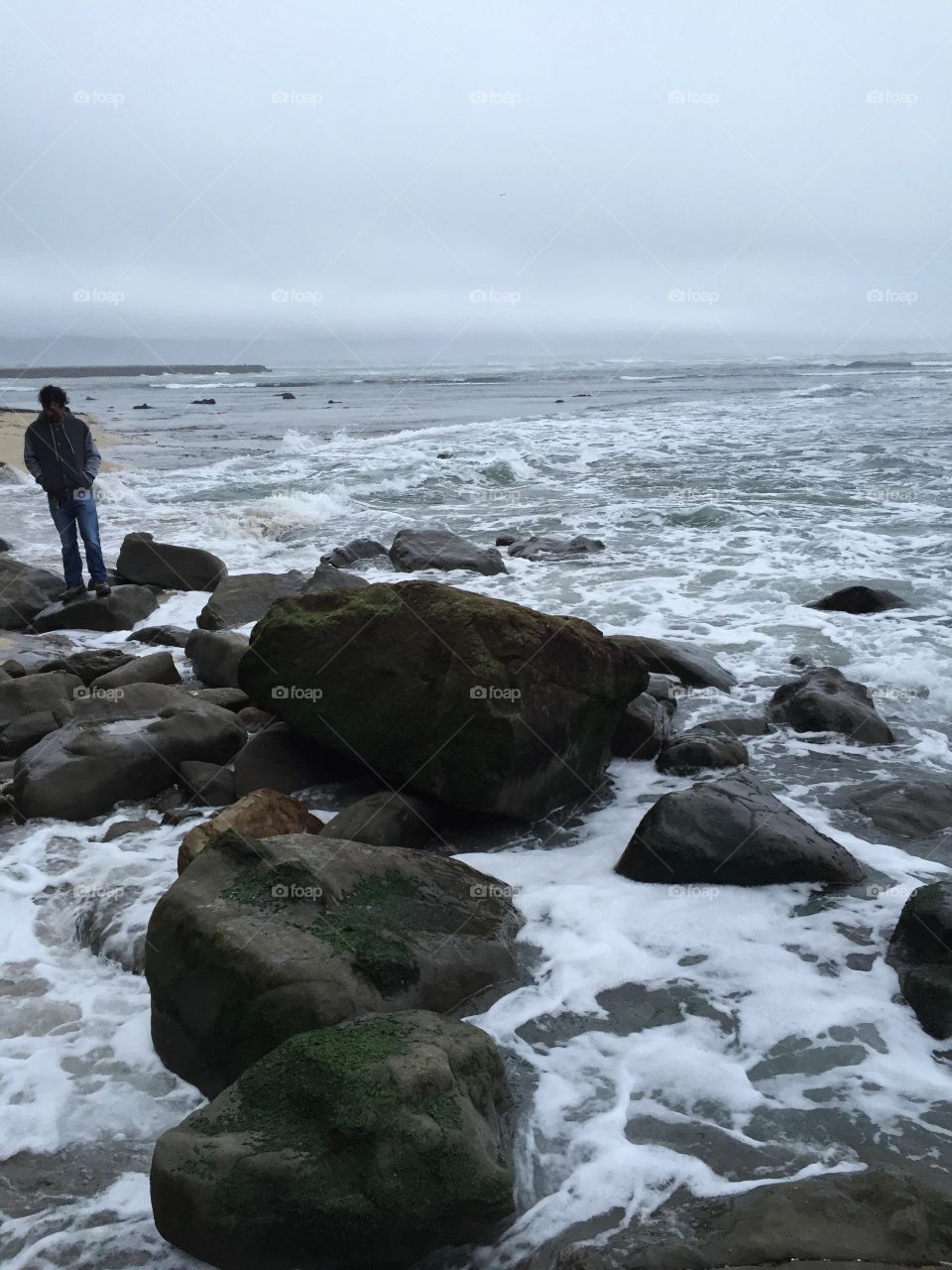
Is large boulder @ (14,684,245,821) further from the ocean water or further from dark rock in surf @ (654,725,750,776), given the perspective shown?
dark rock in surf @ (654,725,750,776)

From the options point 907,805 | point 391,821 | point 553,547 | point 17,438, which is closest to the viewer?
point 391,821

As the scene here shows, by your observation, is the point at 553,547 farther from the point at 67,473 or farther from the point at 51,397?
the point at 51,397

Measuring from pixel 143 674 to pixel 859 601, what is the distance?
6.52 meters

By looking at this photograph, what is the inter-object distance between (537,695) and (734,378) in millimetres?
58362

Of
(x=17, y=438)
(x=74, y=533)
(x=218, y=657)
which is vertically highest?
(x=17, y=438)

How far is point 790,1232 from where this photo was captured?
8.99 feet

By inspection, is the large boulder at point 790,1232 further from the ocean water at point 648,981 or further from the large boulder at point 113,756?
the large boulder at point 113,756

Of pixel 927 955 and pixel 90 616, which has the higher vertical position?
pixel 90 616

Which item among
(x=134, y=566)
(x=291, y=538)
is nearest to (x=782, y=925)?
(x=134, y=566)

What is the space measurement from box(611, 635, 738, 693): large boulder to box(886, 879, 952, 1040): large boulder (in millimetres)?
3464

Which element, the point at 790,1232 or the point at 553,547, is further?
the point at 553,547

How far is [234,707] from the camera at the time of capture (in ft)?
23.0

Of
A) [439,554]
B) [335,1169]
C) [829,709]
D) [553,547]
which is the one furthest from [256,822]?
[553,547]

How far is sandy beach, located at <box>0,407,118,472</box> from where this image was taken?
21672 millimetres
